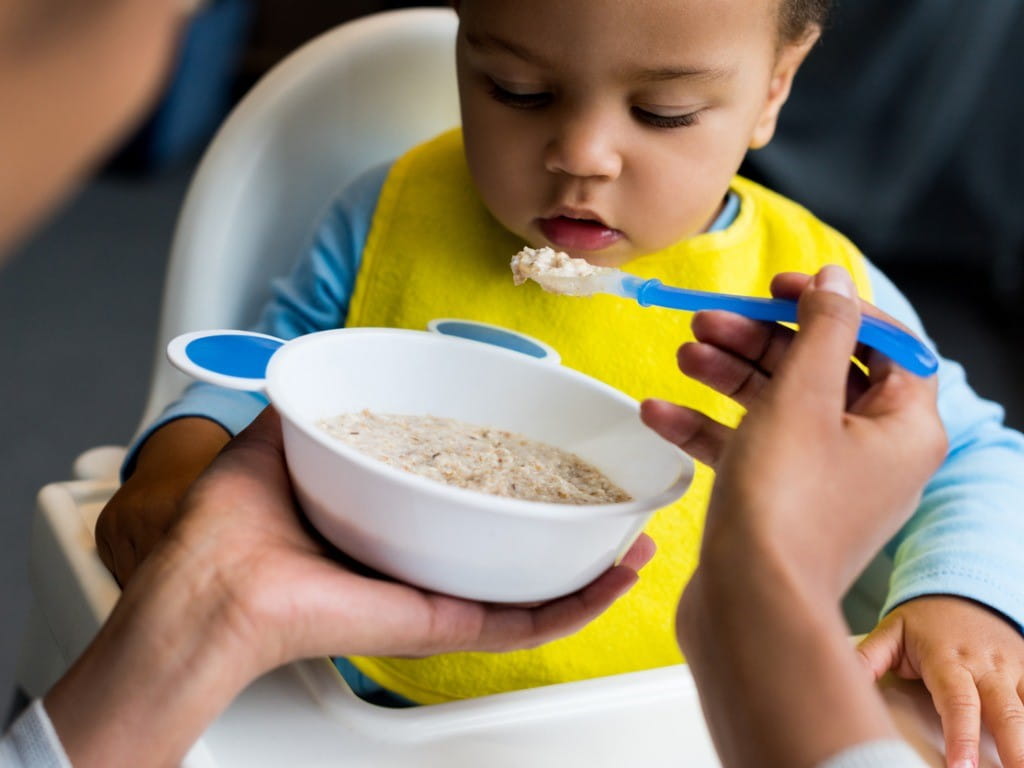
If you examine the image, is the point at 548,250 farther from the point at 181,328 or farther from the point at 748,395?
the point at 181,328

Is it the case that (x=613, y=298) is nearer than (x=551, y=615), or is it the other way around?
(x=551, y=615)

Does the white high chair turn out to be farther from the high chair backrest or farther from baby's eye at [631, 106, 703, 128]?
baby's eye at [631, 106, 703, 128]

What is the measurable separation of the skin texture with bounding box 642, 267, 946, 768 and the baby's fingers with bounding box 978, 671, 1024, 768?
0.76 ft

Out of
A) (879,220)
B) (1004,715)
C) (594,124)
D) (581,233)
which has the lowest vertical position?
(879,220)

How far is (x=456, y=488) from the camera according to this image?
2.04 ft

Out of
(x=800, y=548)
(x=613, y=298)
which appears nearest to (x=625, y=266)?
(x=613, y=298)

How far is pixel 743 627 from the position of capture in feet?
1.82

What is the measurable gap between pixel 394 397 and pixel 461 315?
30 centimetres

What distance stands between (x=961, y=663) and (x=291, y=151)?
2.71ft

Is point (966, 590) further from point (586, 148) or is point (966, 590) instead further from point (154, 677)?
point (154, 677)

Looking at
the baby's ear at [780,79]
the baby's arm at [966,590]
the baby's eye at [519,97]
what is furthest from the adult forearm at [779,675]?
the baby's ear at [780,79]

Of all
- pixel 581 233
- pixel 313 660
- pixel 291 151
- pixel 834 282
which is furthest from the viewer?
pixel 291 151

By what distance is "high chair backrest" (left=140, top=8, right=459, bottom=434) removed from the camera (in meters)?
1.19

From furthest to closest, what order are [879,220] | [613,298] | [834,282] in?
[879,220] < [613,298] < [834,282]
